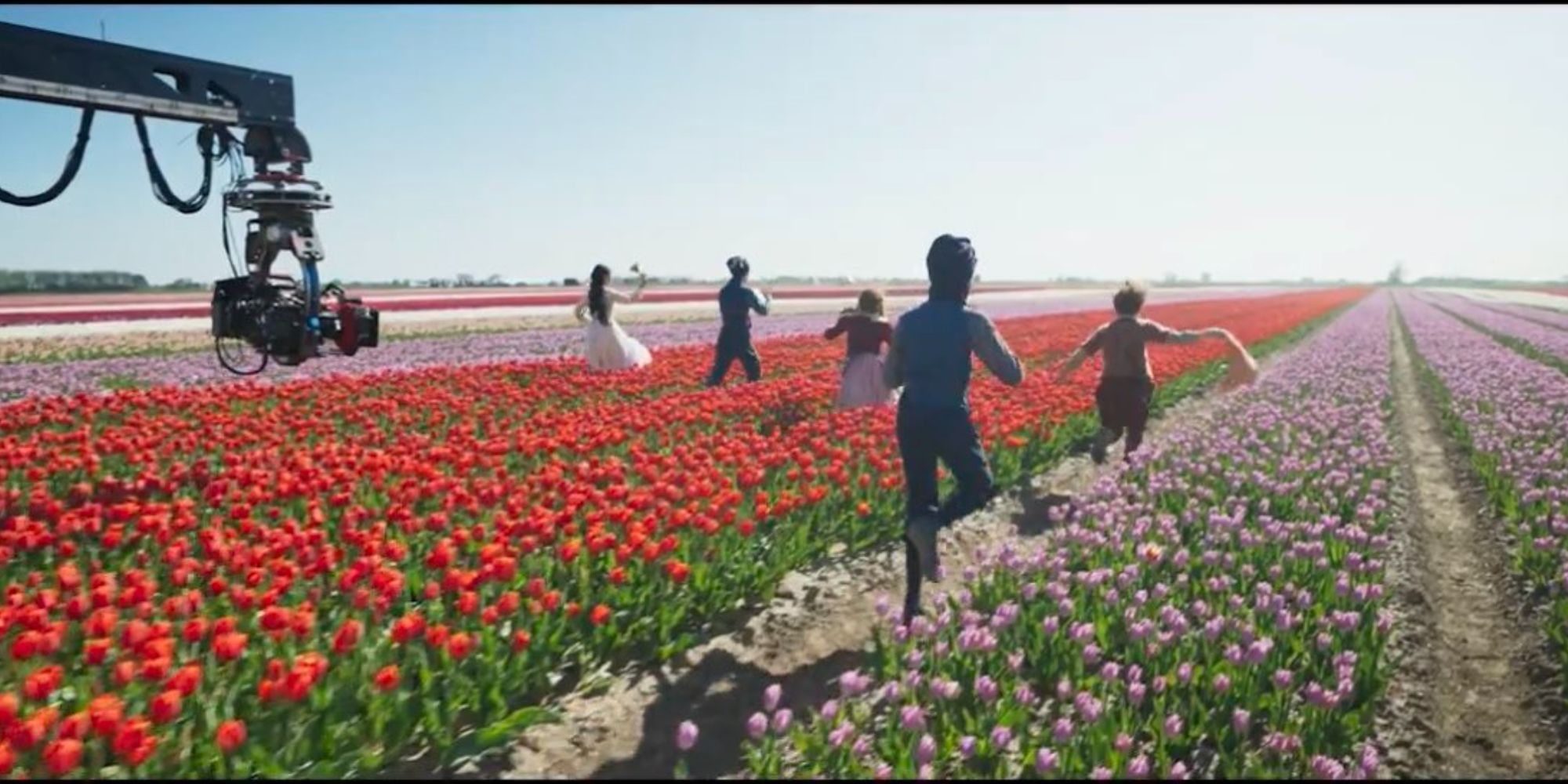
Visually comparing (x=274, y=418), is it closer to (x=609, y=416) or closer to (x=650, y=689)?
(x=609, y=416)

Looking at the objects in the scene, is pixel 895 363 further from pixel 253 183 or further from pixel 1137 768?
pixel 253 183

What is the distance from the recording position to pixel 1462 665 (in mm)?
5102

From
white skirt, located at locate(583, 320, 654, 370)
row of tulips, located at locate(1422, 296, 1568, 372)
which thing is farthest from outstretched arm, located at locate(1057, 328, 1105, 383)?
row of tulips, located at locate(1422, 296, 1568, 372)

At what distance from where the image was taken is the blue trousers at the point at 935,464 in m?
5.32

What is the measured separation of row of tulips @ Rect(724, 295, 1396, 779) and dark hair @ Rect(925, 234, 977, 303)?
5.58 feet

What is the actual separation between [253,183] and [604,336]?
7794mm

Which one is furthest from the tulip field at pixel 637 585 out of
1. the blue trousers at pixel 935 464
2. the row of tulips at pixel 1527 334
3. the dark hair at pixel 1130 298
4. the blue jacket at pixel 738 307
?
the row of tulips at pixel 1527 334

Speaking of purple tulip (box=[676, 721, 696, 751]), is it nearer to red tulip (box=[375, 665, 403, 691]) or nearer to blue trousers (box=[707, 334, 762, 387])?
red tulip (box=[375, 665, 403, 691])

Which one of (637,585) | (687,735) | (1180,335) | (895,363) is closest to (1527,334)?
(1180,335)

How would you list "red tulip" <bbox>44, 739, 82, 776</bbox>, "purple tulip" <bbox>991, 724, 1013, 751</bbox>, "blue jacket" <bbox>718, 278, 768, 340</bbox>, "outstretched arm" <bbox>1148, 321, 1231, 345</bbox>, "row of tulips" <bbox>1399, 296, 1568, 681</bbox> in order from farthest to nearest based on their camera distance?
1. "blue jacket" <bbox>718, 278, 768, 340</bbox>
2. "outstretched arm" <bbox>1148, 321, 1231, 345</bbox>
3. "row of tulips" <bbox>1399, 296, 1568, 681</bbox>
4. "purple tulip" <bbox>991, 724, 1013, 751</bbox>
5. "red tulip" <bbox>44, 739, 82, 776</bbox>

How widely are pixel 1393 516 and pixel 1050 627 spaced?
539 centimetres

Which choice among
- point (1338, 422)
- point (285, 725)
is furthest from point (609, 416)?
point (1338, 422)

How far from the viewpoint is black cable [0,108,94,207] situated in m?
5.73

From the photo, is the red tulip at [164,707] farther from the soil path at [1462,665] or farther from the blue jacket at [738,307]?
the blue jacket at [738,307]
